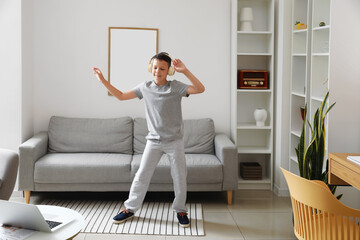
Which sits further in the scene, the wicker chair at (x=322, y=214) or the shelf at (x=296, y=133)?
the shelf at (x=296, y=133)

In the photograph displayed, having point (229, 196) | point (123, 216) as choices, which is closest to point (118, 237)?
point (123, 216)

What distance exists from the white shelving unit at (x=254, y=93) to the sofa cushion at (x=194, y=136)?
30 centimetres

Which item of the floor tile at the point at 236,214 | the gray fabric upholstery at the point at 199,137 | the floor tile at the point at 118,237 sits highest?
the gray fabric upholstery at the point at 199,137

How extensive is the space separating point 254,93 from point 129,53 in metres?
1.48

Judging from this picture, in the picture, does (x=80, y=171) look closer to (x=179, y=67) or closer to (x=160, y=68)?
(x=160, y=68)

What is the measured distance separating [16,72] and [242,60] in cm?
243

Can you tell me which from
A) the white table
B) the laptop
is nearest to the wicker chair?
the white table

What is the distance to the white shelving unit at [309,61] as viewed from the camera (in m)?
4.53

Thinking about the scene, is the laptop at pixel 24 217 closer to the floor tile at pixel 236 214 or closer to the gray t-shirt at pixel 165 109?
the floor tile at pixel 236 214

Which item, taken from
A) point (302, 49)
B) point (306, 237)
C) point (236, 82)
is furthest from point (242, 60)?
point (306, 237)

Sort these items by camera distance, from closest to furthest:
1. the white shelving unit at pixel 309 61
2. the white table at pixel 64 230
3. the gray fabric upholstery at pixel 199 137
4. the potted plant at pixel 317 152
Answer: the white table at pixel 64 230 < the potted plant at pixel 317 152 < the white shelving unit at pixel 309 61 < the gray fabric upholstery at pixel 199 137

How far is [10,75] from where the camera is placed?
5117 mm

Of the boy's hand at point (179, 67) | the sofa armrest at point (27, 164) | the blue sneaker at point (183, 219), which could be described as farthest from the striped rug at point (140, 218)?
the boy's hand at point (179, 67)

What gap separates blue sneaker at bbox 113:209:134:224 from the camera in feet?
14.1
